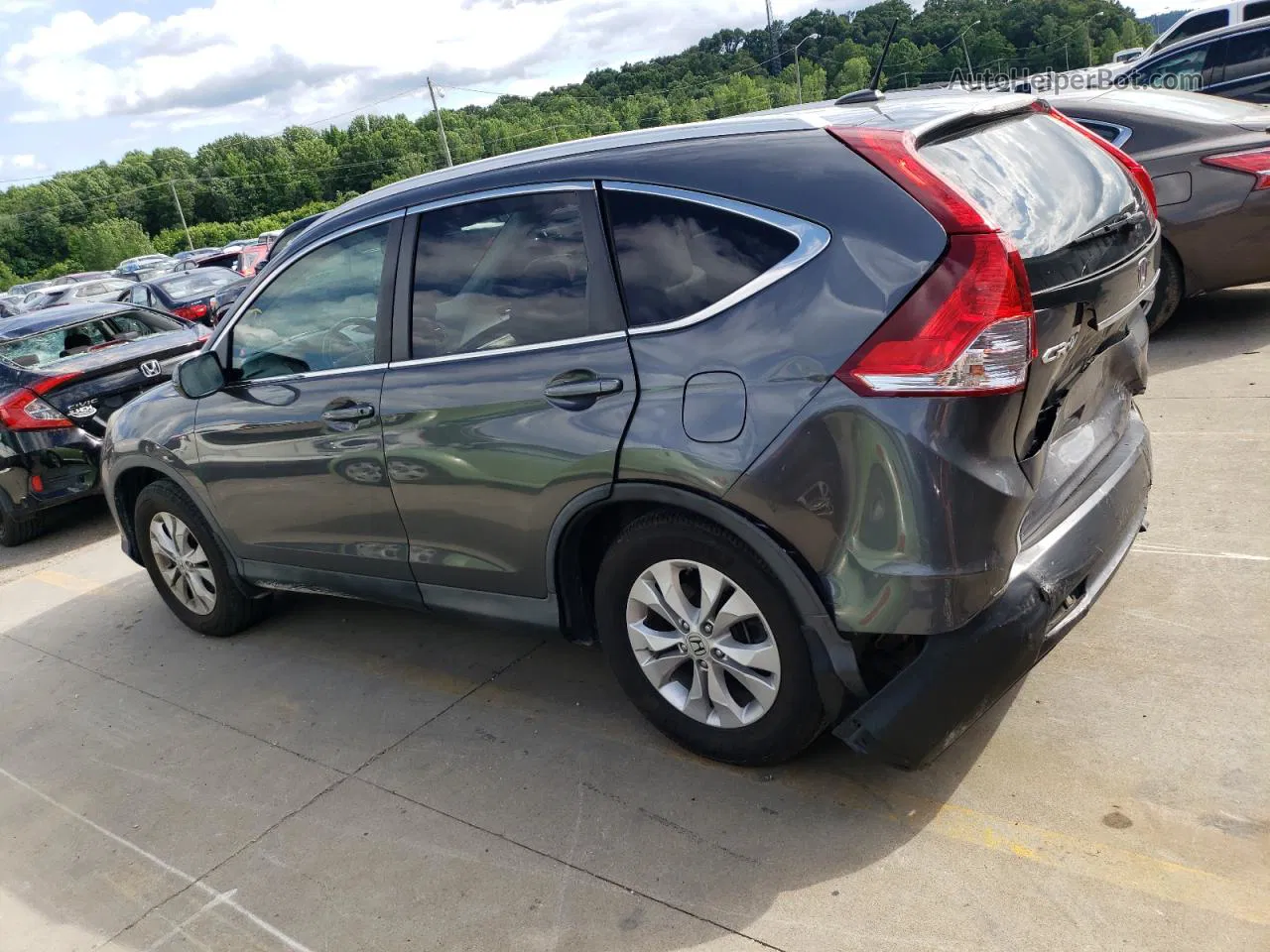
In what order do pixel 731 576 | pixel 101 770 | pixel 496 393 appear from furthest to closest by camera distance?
1. pixel 101 770
2. pixel 496 393
3. pixel 731 576

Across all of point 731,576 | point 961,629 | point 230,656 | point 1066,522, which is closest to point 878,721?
point 961,629

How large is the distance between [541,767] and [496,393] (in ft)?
4.05

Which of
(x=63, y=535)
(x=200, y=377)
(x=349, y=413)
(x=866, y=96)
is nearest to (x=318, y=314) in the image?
(x=349, y=413)

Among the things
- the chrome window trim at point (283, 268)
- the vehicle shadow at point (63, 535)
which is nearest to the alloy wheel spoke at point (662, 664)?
the chrome window trim at point (283, 268)

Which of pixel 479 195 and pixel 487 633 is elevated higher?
pixel 479 195

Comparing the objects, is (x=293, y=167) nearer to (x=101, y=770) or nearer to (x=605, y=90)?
(x=605, y=90)

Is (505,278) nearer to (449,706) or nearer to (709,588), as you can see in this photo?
(709,588)

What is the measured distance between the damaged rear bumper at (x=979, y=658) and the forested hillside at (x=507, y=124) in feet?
146

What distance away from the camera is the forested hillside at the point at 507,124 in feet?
179

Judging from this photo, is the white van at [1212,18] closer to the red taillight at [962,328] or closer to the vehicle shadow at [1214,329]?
the vehicle shadow at [1214,329]

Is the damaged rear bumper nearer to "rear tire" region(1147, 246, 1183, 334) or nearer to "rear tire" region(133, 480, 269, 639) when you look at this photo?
"rear tire" region(133, 480, 269, 639)

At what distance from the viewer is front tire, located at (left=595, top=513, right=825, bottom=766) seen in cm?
299

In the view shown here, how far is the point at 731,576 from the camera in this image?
3012mm

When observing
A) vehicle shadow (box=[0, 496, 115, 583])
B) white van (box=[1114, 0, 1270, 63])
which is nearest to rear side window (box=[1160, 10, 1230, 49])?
white van (box=[1114, 0, 1270, 63])
